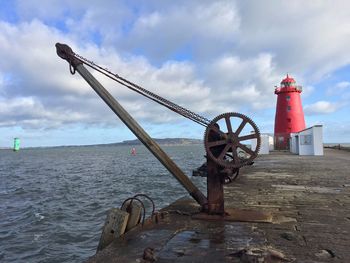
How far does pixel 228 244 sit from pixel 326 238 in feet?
5.85

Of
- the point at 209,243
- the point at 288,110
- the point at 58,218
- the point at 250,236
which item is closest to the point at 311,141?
the point at 288,110

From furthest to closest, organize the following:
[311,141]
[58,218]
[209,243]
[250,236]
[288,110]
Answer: [288,110] → [311,141] → [58,218] → [250,236] → [209,243]

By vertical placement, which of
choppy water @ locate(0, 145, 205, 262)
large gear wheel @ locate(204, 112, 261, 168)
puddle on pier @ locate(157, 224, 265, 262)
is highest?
large gear wheel @ locate(204, 112, 261, 168)

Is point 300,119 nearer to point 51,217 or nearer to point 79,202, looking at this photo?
point 79,202

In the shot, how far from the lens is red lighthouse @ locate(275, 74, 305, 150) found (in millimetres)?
43469

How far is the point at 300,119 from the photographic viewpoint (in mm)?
43938

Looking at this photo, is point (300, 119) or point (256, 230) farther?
point (300, 119)

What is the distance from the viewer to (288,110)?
143 feet

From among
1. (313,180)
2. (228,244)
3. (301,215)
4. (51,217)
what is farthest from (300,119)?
(228,244)

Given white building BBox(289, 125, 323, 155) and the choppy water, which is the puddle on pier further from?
white building BBox(289, 125, 323, 155)

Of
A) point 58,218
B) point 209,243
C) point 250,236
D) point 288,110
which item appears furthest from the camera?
point 288,110

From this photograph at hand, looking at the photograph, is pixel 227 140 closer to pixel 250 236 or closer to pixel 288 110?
pixel 250 236

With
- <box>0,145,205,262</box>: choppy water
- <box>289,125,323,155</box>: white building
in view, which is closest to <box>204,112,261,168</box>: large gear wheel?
<box>0,145,205,262</box>: choppy water

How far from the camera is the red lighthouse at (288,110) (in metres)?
43.5
